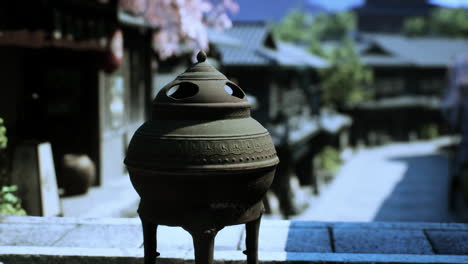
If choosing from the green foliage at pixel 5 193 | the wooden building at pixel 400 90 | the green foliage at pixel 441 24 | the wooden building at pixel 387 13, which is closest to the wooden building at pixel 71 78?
the green foliage at pixel 5 193

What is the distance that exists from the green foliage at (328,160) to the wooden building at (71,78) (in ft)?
59.1

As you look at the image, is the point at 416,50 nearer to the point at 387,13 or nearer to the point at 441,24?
the point at 441,24

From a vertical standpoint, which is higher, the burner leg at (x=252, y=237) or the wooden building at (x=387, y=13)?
the wooden building at (x=387, y=13)

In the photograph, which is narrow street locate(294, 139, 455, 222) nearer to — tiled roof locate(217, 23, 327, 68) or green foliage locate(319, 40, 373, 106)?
green foliage locate(319, 40, 373, 106)

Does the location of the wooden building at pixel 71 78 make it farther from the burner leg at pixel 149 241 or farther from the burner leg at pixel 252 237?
the burner leg at pixel 252 237

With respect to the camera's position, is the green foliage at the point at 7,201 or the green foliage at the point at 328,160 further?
the green foliage at the point at 328,160

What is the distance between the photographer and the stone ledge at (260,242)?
5262 millimetres

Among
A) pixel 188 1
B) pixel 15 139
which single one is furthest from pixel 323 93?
pixel 15 139

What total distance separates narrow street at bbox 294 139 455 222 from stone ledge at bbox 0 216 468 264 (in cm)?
1352

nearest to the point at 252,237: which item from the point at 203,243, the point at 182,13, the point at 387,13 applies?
the point at 203,243

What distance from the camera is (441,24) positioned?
5806 cm

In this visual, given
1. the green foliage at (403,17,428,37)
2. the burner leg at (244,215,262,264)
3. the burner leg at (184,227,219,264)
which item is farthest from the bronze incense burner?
the green foliage at (403,17,428,37)

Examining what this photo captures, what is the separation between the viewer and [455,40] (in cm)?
4772

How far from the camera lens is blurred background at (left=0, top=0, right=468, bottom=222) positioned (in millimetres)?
9312
